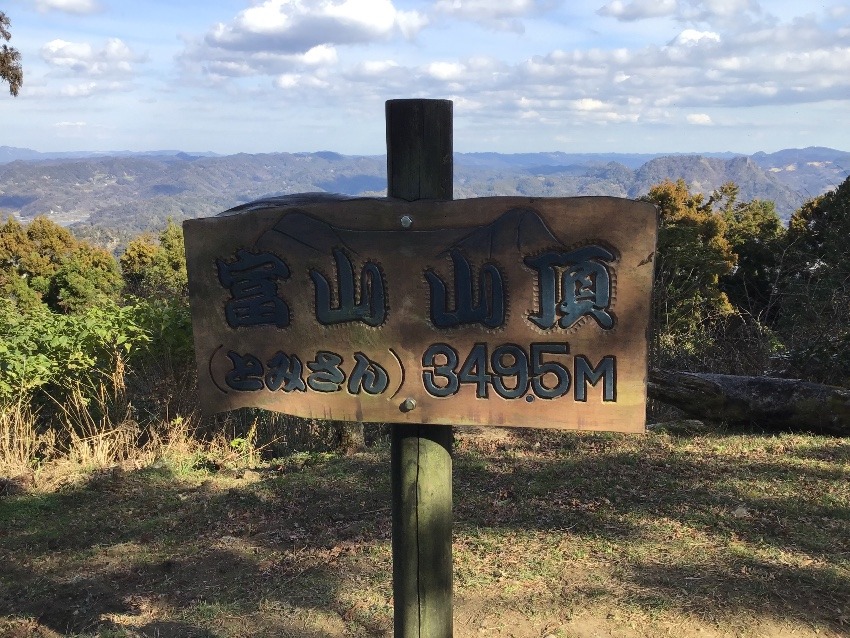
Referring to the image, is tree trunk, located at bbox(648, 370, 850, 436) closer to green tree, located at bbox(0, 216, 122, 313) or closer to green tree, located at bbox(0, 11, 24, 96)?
green tree, located at bbox(0, 11, 24, 96)

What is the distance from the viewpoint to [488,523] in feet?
12.5

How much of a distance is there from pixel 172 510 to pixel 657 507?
9.71 feet

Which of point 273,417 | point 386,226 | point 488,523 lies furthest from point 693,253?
point 386,226

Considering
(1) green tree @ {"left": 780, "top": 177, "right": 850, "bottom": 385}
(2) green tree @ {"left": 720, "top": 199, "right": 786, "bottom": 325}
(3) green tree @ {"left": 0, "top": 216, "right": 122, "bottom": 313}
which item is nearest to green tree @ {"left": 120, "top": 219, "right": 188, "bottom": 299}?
(3) green tree @ {"left": 0, "top": 216, "right": 122, "bottom": 313}

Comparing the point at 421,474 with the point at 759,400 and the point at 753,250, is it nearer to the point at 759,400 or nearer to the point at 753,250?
the point at 759,400

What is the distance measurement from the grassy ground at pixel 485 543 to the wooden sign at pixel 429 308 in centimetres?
145

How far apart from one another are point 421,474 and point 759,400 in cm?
433

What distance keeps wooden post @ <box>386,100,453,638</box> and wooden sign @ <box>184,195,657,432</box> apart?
0.14m

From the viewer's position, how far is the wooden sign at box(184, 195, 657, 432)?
5.53 feet

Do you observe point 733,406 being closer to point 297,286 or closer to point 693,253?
point 297,286

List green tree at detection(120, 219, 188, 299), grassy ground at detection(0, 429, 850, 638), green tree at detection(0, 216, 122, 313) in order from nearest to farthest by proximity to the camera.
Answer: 1. grassy ground at detection(0, 429, 850, 638)
2. green tree at detection(0, 216, 122, 313)
3. green tree at detection(120, 219, 188, 299)

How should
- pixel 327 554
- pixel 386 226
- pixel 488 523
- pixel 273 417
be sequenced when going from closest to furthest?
pixel 386 226
pixel 327 554
pixel 488 523
pixel 273 417

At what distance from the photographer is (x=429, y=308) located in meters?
1.77

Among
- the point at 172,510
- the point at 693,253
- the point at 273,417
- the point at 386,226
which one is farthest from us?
the point at 693,253
